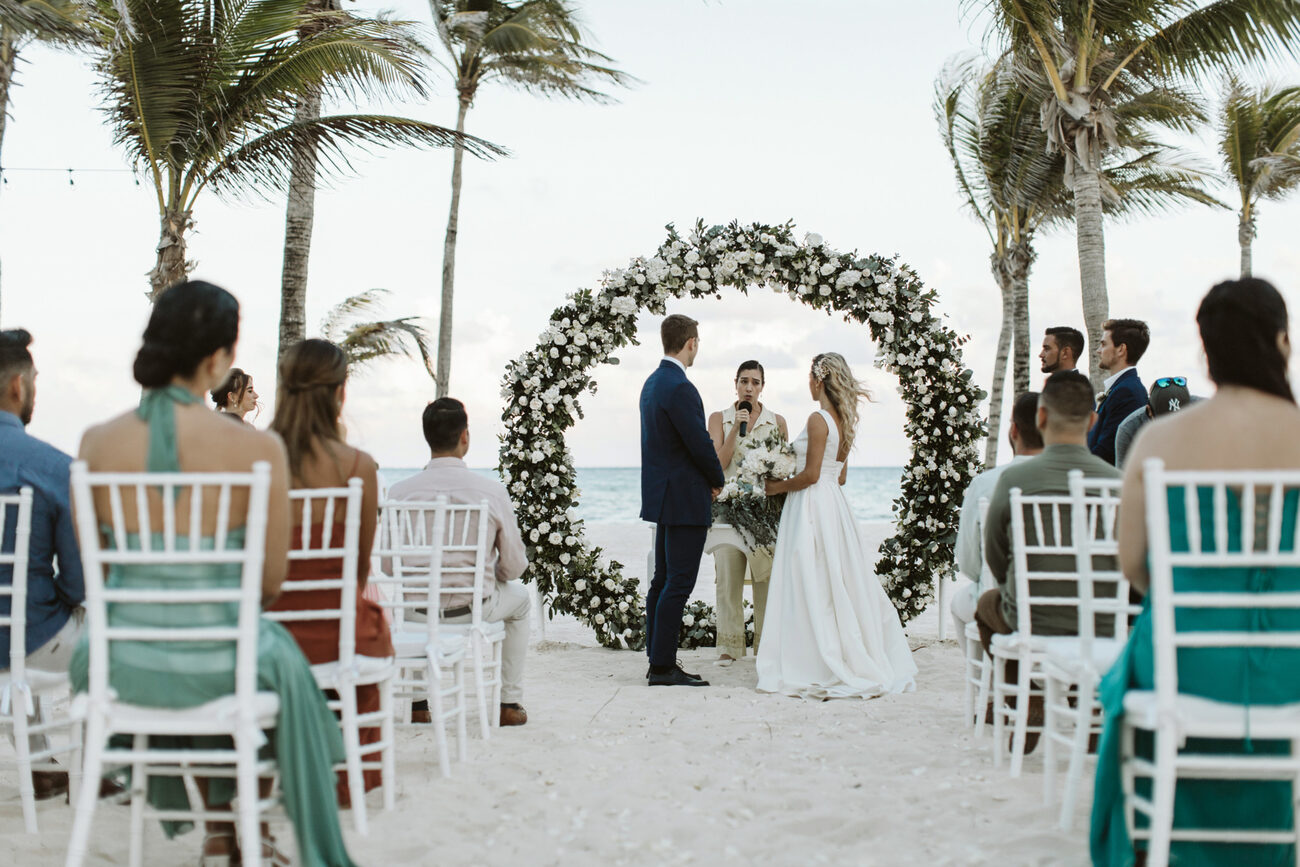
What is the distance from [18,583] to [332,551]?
1166mm

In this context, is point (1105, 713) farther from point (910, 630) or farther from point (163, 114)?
point (163, 114)

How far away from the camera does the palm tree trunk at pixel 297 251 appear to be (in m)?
10.4

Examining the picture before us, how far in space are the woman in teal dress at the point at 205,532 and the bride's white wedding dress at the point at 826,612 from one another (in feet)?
13.7

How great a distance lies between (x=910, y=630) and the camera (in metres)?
9.90

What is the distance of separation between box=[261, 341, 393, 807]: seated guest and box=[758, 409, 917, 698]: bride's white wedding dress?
3.56 m

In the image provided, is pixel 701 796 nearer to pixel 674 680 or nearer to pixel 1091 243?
pixel 674 680

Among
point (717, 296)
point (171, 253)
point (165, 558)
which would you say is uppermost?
point (171, 253)

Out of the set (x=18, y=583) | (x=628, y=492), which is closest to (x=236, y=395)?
(x=18, y=583)

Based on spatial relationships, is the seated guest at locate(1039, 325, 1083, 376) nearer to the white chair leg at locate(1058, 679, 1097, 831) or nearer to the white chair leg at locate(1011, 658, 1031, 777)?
the white chair leg at locate(1011, 658, 1031, 777)

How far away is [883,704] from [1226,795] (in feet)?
Answer: 11.3

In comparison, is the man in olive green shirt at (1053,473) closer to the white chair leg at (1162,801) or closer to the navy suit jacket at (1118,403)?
the white chair leg at (1162,801)

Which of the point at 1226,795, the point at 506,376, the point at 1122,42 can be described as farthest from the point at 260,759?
the point at 1122,42

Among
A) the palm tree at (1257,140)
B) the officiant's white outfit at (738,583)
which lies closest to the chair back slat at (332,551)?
the officiant's white outfit at (738,583)

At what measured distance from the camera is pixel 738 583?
26.3ft
